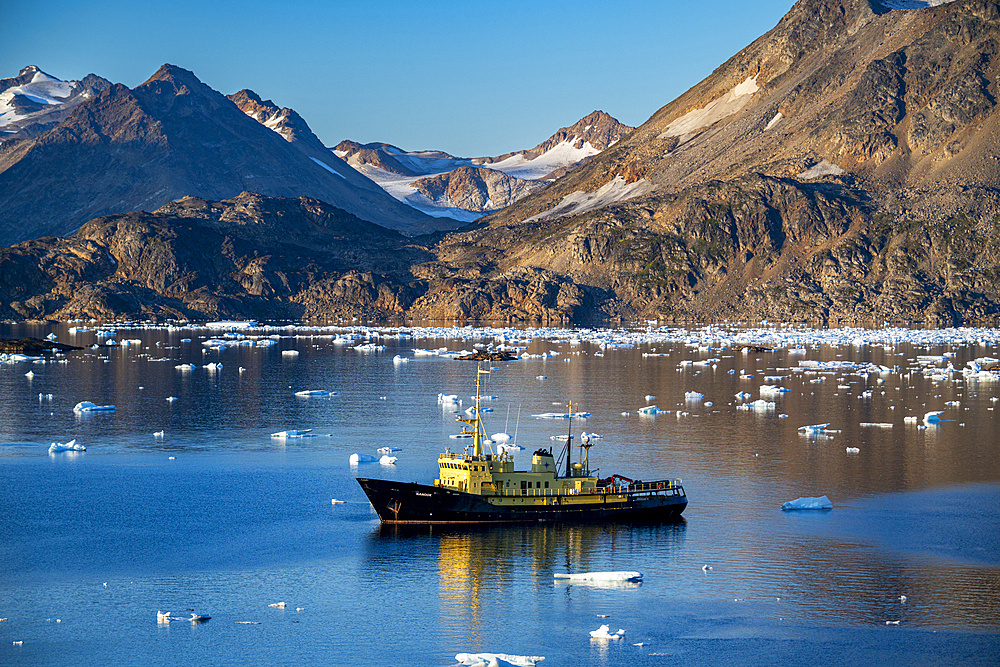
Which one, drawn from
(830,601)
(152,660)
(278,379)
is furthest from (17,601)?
(278,379)

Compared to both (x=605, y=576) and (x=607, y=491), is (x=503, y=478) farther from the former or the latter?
(x=605, y=576)

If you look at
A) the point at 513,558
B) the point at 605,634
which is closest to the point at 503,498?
the point at 513,558

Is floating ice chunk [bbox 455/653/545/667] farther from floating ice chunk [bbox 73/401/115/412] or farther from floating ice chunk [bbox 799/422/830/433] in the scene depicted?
floating ice chunk [bbox 73/401/115/412]

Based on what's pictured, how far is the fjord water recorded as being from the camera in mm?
37438

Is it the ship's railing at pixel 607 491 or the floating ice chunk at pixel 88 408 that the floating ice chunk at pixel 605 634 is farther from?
the floating ice chunk at pixel 88 408

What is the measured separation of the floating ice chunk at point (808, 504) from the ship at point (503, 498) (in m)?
6.12

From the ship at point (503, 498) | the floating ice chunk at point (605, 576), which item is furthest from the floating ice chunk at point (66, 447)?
the floating ice chunk at point (605, 576)

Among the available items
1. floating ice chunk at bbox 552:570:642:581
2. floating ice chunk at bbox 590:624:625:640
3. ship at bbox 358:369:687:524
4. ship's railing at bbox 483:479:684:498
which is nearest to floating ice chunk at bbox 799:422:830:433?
ship's railing at bbox 483:479:684:498

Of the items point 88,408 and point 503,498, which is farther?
point 88,408

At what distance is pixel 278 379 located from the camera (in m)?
121

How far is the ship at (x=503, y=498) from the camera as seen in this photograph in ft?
173

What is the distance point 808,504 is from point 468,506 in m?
18.6

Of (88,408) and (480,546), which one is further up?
(88,408)

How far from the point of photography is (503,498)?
173 ft
